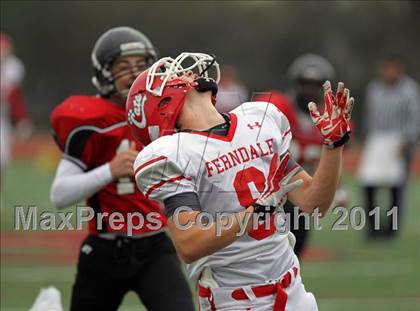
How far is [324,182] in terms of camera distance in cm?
364

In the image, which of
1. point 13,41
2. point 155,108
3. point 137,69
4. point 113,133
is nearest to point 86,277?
point 113,133

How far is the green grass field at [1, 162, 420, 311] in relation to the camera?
24.3 feet

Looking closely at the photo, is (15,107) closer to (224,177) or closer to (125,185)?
(125,185)

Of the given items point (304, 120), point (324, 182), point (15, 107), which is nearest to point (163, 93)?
point (324, 182)

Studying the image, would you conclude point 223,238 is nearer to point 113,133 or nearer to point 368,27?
point 113,133

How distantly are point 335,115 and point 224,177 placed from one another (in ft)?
1.39

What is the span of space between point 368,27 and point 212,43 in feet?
12.7

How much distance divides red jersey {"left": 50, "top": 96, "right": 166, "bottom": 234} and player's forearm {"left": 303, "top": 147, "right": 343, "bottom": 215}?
3.97ft

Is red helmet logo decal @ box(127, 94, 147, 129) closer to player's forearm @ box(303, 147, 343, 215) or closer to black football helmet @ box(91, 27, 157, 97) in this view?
player's forearm @ box(303, 147, 343, 215)

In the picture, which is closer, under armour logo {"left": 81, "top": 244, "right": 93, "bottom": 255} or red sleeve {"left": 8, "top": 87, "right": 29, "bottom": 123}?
under armour logo {"left": 81, "top": 244, "right": 93, "bottom": 255}

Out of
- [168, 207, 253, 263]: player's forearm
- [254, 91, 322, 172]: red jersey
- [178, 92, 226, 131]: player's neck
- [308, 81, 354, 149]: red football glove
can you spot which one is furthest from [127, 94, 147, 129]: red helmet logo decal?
[254, 91, 322, 172]: red jersey

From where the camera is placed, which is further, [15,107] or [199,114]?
[15,107]

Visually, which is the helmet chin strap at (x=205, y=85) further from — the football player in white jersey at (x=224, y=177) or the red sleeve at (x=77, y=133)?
the red sleeve at (x=77, y=133)

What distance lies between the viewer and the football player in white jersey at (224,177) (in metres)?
3.36
